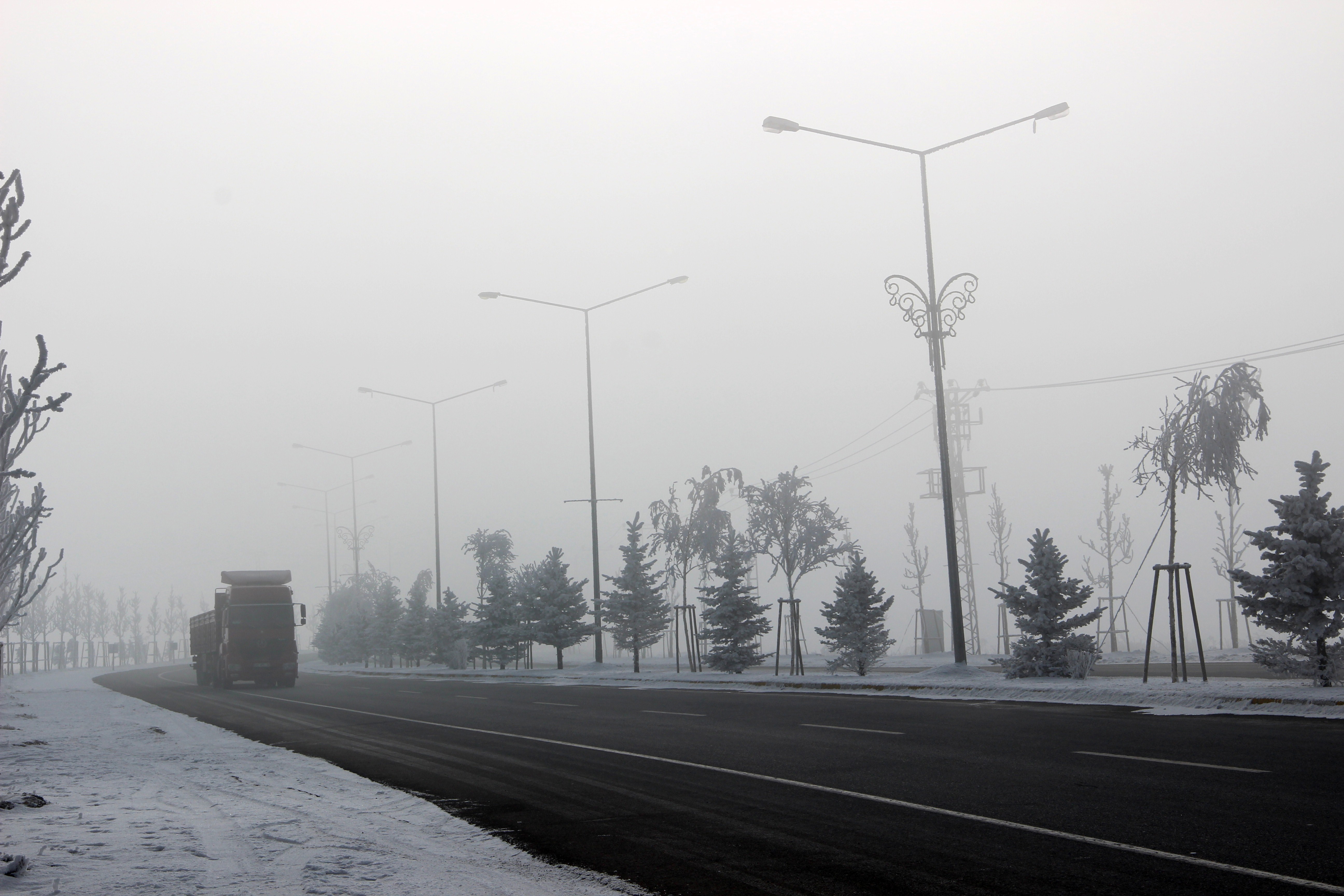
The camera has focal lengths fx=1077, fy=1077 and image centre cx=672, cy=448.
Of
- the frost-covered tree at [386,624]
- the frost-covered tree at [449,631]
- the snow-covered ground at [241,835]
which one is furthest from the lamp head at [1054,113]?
the frost-covered tree at [386,624]

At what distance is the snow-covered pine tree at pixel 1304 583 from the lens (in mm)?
17172

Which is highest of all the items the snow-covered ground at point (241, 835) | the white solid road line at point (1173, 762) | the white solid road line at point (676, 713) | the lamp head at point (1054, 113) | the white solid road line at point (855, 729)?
the lamp head at point (1054, 113)

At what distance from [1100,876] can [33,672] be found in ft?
347

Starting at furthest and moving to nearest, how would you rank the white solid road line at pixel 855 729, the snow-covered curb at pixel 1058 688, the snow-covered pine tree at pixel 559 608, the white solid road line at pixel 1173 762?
the snow-covered pine tree at pixel 559 608
the snow-covered curb at pixel 1058 688
the white solid road line at pixel 855 729
the white solid road line at pixel 1173 762

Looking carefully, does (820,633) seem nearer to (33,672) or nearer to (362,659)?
(362,659)

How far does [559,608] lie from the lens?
155 feet

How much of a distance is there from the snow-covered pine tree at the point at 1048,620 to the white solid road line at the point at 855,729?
310 inches

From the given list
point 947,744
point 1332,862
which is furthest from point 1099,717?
point 1332,862

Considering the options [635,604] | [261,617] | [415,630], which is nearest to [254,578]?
[261,617]

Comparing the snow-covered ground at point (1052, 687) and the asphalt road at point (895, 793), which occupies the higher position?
the asphalt road at point (895, 793)

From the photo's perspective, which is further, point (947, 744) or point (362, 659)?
point (362, 659)

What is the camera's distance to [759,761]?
12.1 m

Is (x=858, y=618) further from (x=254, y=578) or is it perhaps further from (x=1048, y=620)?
(x=254, y=578)

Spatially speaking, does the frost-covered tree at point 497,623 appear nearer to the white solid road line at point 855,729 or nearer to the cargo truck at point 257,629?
the cargo truck at point 257,629
